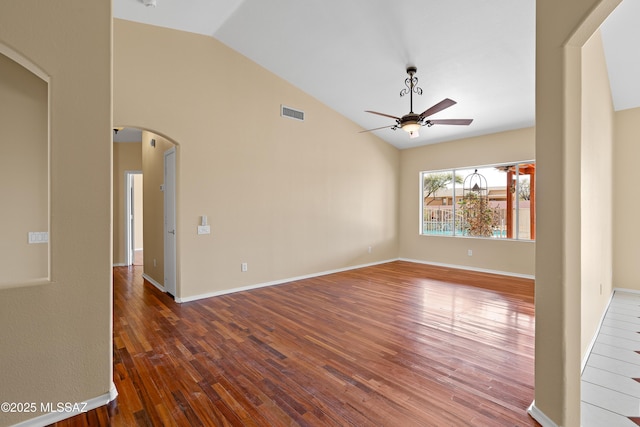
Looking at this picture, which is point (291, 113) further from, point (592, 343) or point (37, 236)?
point (592, 343)

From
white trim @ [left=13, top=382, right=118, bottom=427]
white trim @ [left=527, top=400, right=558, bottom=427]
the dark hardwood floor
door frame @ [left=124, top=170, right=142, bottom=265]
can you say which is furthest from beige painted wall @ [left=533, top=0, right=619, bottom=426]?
door frame @ [left=124, top=170, right=142, bottom=265]

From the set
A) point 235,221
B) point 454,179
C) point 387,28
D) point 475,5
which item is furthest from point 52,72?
point 454,179

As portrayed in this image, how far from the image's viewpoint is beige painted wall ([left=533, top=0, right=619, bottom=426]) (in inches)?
67.2

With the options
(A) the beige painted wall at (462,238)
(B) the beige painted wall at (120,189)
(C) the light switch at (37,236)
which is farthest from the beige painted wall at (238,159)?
(B) the beige painted wall at (120,189)

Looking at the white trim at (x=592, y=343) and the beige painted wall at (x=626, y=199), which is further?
the beige painted wall at (x=626, y=199)

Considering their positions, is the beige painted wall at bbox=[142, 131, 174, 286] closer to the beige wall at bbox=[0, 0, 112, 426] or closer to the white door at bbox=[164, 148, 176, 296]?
the white door at bbox=[164, 148, 176, 296]

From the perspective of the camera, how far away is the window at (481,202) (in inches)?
236

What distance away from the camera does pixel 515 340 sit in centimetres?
304

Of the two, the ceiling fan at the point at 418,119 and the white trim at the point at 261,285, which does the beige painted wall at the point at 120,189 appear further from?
the ceiling fan at the point at 418,119

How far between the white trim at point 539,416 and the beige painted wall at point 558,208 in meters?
0.02

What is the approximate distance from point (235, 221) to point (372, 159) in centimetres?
384

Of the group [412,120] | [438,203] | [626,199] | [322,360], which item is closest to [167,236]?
[322,360]

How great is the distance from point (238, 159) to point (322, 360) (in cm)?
332

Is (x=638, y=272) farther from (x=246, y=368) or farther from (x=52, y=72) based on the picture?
(x=52, y=72)
